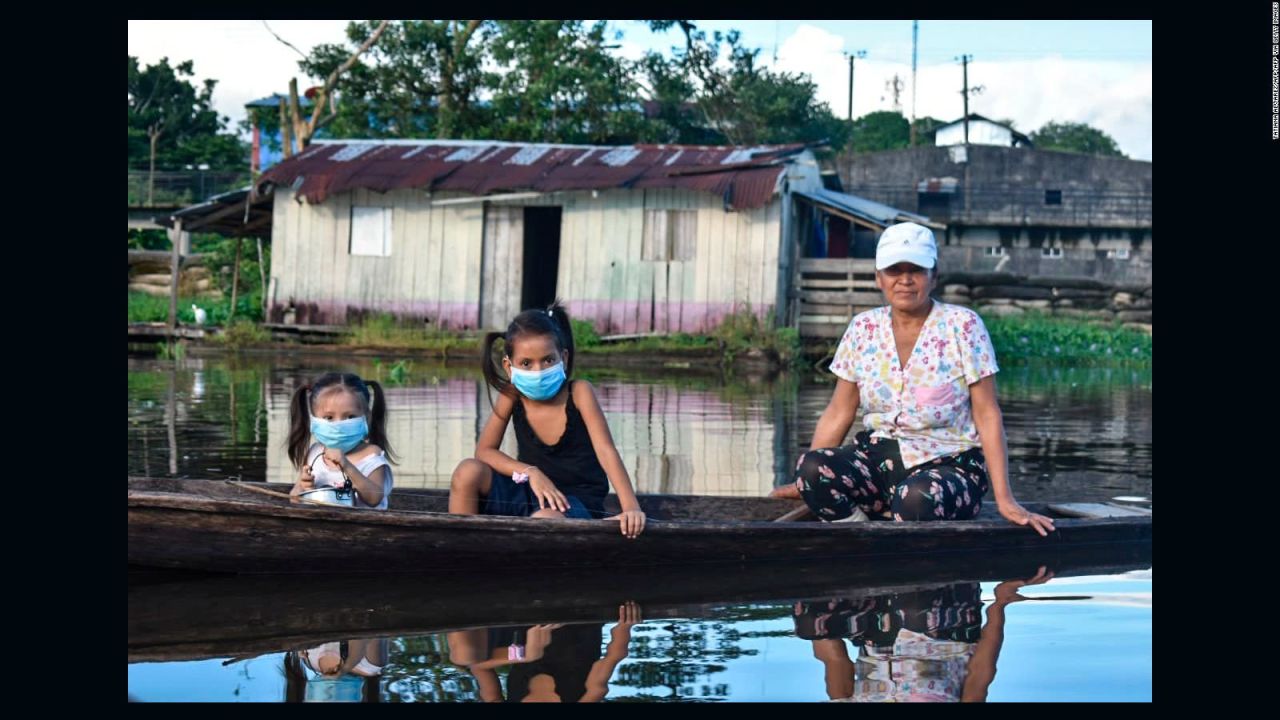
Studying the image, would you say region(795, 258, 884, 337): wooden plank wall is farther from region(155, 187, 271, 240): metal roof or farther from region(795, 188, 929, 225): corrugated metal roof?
region(155, 187, 271, 240): metal roof

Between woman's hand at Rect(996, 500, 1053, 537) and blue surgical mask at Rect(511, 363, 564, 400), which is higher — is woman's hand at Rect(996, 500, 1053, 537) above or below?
below

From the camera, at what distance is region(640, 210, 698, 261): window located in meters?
17.1

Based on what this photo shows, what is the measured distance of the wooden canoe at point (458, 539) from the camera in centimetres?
435

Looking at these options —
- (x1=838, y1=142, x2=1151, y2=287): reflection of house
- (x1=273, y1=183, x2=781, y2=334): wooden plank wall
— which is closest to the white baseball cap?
(x1=273, y1=183, x2=781, y2=334): wooden plank wall

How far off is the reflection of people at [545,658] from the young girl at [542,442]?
820mm

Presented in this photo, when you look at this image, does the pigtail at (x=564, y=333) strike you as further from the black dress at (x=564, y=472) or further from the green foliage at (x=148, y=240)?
the green foliage at (x=148, y=240)

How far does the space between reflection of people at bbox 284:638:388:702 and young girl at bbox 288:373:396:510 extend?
1159 mm

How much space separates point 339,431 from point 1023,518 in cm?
244

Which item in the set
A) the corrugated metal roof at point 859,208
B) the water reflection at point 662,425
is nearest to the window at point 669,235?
the corrugated metal roof at point 859,208

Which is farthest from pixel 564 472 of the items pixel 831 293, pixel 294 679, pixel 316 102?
pixel 316 102

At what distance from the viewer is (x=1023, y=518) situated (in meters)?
4.87
